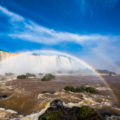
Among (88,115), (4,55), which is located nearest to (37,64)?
(4,55)

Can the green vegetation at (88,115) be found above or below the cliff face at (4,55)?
below

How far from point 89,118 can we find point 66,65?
2660 inches

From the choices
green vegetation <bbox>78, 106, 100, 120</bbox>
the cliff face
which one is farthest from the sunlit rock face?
green vegetation <bbox>78, 106, 100, 120</bbox>

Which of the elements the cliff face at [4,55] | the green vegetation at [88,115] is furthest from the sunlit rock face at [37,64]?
the green vegetation at [88,115]

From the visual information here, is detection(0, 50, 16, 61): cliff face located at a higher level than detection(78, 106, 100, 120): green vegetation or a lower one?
higher

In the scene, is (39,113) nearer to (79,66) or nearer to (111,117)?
(111,117)

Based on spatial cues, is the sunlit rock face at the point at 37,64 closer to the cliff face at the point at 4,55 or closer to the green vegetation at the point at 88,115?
the cliff face at the point at 4,55

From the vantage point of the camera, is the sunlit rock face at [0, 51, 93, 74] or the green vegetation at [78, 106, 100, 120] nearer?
the green vegetation at [78, 106, 100, 120]

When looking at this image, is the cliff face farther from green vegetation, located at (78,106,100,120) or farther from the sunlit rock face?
green vegetation, located at (78,106,100,120)

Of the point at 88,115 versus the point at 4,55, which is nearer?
the point at 88,115

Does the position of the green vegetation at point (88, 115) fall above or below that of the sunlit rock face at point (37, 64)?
below

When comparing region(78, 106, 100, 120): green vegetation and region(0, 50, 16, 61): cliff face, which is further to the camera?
region(0, 50, 16, 61): cliff face

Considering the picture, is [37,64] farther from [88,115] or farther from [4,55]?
[88,115]

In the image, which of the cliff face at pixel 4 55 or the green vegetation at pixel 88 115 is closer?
the green vegetation at pixel 88 115
